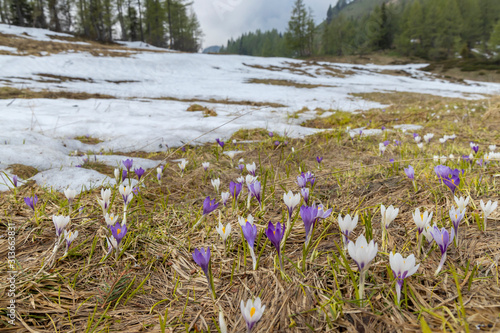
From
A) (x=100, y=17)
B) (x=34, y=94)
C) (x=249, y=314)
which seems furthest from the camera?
(x=100, y=17)

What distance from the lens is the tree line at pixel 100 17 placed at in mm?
34656

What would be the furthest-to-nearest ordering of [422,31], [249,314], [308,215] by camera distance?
[422,31], [308,215], [249,314]

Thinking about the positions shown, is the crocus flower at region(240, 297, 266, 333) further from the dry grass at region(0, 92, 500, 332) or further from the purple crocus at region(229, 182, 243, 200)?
the purple crocus at region(229, 182, 243, 200)

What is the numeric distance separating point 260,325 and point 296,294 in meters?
0.18

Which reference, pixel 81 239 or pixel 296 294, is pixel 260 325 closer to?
pixel 296 294

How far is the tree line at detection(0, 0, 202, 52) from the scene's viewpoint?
114 ft

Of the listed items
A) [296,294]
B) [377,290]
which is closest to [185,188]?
[296,294]

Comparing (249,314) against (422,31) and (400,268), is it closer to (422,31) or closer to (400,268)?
(400,268)

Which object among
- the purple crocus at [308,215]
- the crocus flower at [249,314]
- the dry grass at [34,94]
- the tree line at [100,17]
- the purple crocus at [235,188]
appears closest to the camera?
the crocus flower at [249,314]

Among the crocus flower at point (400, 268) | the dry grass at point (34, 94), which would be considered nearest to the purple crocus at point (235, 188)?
the crocus flower at point (400, 268)

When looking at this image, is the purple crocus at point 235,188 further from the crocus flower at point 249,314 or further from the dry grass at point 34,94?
the dry grass at point 34,94

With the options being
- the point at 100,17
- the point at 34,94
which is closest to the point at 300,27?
the point at 100,17

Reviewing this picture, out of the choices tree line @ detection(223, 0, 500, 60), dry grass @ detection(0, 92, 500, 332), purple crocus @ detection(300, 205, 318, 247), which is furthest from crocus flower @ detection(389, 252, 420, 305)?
tree line @ detection(223, 0, 500, 60)

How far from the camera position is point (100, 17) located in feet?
114
